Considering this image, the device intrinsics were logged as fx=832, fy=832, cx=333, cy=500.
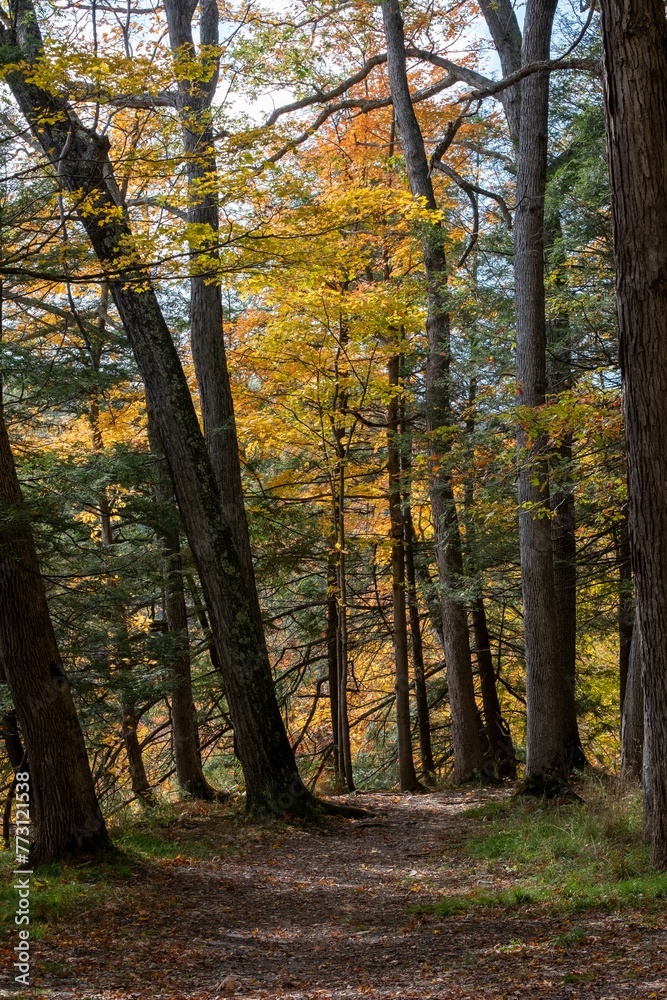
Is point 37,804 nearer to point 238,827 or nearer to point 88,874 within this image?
point 88,874

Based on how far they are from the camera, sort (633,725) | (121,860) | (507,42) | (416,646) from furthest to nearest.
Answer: (416,646) → (507,42) → (633,725) → (121,860)

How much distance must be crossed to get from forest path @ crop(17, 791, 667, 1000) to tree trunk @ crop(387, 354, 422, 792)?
4911mm

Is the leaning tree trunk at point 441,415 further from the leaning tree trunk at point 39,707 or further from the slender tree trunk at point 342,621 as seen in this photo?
the leaning tree trunk at point 39,707

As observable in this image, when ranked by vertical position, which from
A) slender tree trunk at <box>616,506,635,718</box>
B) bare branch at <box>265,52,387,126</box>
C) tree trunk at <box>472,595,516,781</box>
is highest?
bare branch at <box>265,52,387,126</box>

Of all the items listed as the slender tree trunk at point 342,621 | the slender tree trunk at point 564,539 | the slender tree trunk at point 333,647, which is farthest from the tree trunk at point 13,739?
the slender tree trunk at point 564,539

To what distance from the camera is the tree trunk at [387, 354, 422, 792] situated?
12.6 m

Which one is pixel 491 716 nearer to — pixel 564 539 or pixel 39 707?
pixel 564 539

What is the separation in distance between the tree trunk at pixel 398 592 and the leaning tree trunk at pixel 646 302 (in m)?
6.68

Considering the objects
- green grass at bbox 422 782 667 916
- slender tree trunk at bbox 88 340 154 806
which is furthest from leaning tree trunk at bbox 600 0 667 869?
Result: slender tree trunk at bbox 88 340 154 806

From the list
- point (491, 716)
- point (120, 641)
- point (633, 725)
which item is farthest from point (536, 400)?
point (491, 716)

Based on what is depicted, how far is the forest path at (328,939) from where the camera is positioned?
4.06 meters

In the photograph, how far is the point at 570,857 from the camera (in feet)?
21.2

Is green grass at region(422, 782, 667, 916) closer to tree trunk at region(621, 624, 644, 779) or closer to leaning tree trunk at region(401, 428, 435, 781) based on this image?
tree trunk at region(621, 624, 644, 779)

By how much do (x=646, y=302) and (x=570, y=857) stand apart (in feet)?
13.8
